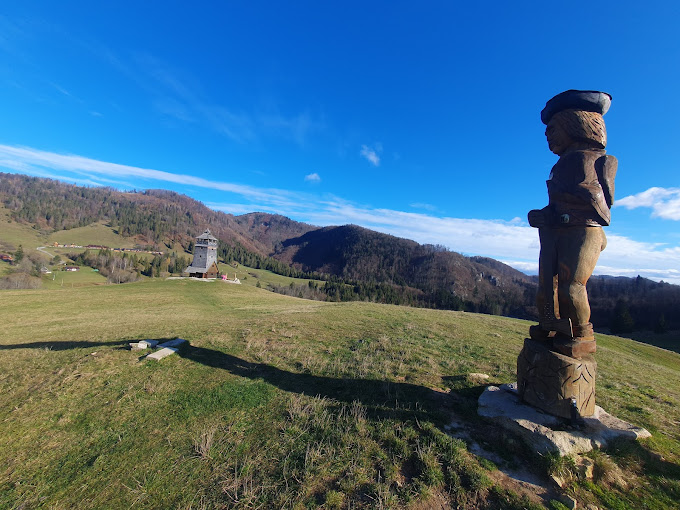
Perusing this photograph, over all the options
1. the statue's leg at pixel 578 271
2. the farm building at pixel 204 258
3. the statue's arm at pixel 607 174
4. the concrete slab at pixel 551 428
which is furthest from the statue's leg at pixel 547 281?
the farm building at pixel 204 258

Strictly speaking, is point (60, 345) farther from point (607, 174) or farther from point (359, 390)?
point (607, 174)

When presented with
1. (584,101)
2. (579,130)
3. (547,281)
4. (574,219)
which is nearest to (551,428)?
(547,281)

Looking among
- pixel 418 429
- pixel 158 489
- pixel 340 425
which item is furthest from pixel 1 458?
pixel 418 429

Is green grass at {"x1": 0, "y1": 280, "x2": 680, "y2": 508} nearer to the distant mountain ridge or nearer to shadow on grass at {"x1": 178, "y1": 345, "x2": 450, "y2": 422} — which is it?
shadow on grass at {"x1": 178, "y1": 345, "x2": 450, "y2": 422}

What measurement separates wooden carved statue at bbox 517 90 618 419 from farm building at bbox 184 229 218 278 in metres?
39.9

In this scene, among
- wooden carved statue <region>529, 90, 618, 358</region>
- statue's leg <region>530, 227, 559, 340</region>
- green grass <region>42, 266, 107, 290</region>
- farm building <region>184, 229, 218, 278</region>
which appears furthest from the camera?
green grass <region>42, 266, 107, 290</region>

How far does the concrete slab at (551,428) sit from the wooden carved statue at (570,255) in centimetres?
24

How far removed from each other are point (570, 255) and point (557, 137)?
8.32ft

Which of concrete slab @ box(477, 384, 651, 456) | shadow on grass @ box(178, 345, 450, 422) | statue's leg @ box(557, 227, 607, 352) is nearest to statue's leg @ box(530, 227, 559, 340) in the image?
statue's leg @ box(557, 227, 607, 352)

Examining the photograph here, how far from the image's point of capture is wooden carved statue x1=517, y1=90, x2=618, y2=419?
5.23m

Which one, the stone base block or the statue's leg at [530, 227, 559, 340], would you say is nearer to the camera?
the stone base block

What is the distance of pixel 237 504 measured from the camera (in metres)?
3.53

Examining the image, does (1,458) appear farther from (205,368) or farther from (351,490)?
(351,490)

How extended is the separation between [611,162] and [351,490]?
24.4ft
